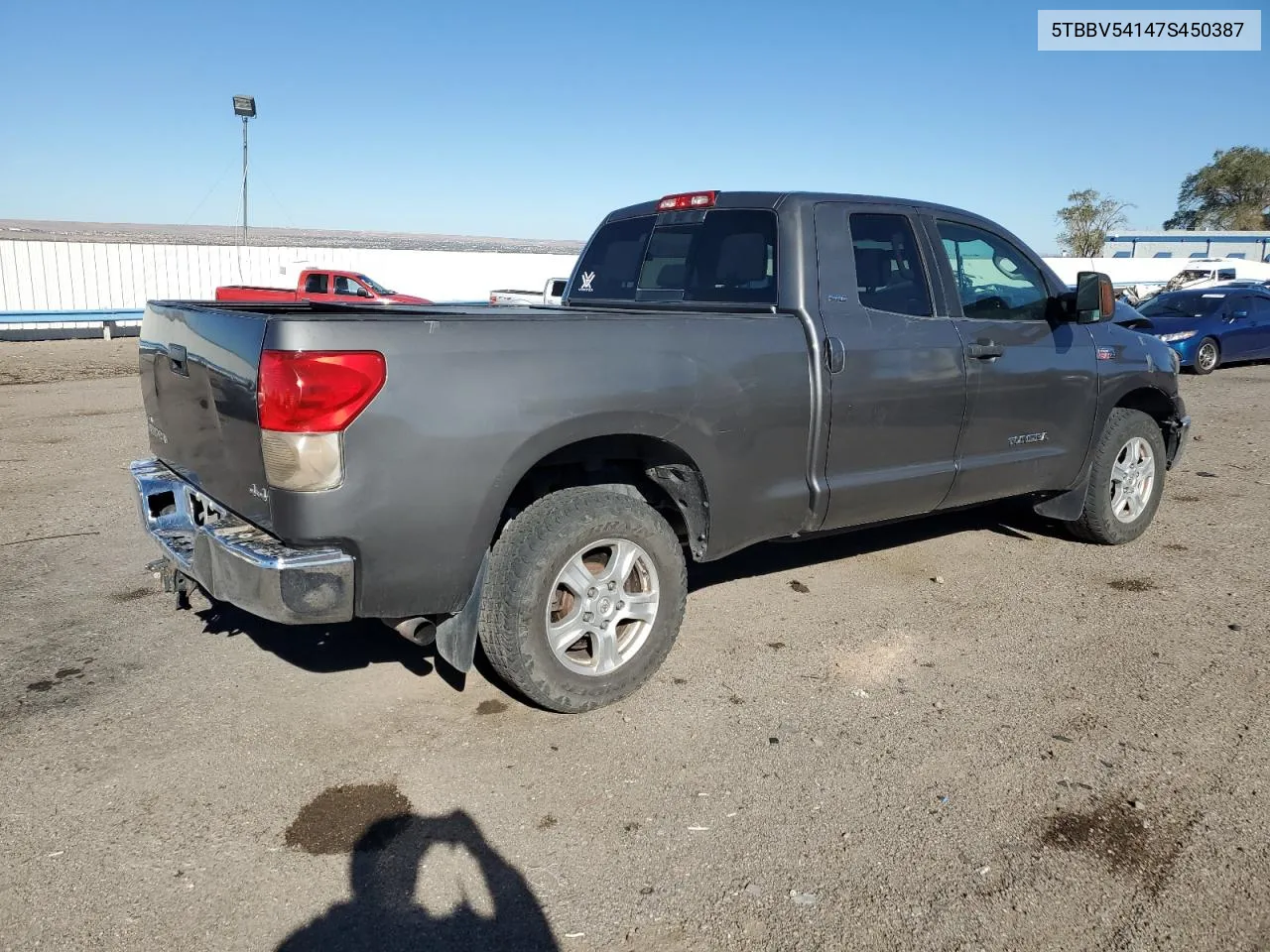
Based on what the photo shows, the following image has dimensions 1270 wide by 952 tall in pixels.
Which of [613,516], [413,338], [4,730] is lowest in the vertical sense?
[4,730]

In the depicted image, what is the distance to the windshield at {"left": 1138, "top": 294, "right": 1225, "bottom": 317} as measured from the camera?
1658 centimetres

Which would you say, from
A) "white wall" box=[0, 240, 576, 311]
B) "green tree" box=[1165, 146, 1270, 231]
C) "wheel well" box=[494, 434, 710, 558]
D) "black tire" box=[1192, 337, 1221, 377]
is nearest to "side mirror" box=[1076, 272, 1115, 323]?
"wheel well" box=[494, 434, 710, 558]

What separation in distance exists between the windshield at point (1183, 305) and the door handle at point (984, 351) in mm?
13481

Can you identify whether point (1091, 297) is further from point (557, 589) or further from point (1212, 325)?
point (1212, 325)

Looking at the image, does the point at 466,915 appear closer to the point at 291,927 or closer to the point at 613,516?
the point at 291,927

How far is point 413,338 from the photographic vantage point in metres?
3.11

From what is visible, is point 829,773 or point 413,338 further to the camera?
point 829,773

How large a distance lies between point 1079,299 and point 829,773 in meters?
3.09

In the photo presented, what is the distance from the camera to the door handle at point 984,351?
4.75 meters

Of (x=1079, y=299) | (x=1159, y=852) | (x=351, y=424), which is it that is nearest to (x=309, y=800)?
(x=351, y=424)

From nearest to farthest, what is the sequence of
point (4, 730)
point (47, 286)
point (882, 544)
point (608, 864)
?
point (608, 864), point (4, 730), point (882, 544), point (47, 286)

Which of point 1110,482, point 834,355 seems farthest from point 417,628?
point 1110,482

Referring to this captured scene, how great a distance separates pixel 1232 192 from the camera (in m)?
75.9

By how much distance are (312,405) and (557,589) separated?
117cm
